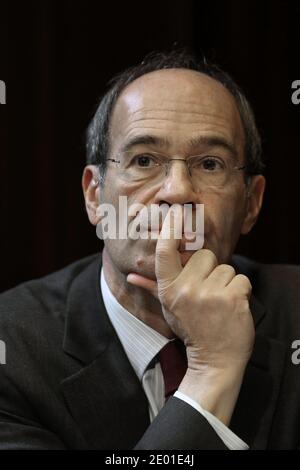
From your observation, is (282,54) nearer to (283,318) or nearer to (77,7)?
(77,7)

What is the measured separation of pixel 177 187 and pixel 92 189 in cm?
38

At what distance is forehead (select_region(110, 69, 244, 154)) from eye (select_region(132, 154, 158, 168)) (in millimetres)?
57

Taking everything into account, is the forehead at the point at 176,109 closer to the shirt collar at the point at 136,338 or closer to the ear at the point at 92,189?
the ear at the point at 92,189

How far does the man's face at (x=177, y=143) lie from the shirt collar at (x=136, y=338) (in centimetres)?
12

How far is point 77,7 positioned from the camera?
2.20 m

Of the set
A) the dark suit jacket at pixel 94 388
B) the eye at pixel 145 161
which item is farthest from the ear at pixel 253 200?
the eye at pixel 145 161

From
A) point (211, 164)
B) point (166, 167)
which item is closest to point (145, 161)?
point (166, 167)

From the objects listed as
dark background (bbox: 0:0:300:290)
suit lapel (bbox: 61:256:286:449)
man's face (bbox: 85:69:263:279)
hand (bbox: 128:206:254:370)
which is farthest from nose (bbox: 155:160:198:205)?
dark background (bbox: 0:0:300:290)

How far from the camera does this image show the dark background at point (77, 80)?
2148 mm

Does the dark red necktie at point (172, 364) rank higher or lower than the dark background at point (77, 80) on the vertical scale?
lower

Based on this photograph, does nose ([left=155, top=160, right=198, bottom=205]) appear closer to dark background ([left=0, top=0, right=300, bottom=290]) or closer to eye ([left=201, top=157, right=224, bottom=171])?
eye ([left=201, top=157, right=224, bottom=171])

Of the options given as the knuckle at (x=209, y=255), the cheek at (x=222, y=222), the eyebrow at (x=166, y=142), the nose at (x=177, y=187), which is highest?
the eyebrow at (x=166, y=142)

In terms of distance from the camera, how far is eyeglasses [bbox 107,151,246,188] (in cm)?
159

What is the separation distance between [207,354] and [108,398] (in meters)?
0.28
